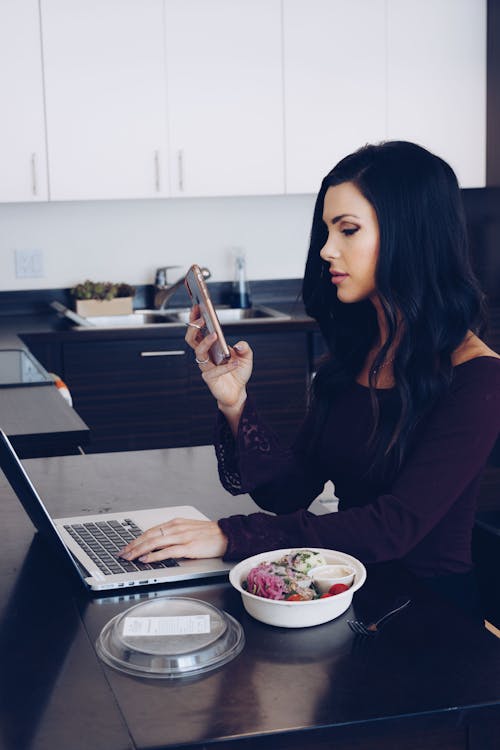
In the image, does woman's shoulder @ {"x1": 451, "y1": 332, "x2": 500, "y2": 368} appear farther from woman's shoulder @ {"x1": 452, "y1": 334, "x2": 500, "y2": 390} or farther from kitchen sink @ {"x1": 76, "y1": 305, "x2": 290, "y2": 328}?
kitchen sink @ {"x1": 76, "y1": 305, "x2": 290, "y2": 328}

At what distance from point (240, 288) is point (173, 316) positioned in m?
0.35

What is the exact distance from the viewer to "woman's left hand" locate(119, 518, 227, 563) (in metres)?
1.52

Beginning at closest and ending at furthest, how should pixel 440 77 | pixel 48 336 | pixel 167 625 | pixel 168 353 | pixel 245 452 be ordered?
pixel 167 625 → pixel 245 452 → pixel 48 336 → pixel 168 353 → pixel 440 77

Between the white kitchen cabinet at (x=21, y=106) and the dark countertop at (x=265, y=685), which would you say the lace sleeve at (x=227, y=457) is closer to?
the dark countertop at (x=265, y=685)

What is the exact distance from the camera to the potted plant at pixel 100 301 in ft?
14.6

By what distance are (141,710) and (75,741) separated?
0.29ft

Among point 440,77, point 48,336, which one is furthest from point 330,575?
point 440,77

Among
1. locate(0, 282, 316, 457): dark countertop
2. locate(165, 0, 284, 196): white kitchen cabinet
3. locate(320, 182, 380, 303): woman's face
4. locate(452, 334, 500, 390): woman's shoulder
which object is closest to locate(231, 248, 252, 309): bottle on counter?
locate(0, 282, 316, 457): dark countertop

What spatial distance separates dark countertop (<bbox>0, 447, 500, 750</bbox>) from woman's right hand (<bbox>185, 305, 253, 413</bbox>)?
1.79 ft

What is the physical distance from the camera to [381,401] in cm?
187

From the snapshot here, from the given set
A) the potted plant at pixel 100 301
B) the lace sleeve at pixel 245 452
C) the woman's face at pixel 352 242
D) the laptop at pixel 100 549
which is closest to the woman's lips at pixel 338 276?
the woman's face at pixel 352 242

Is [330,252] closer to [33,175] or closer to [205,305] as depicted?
[205,305]

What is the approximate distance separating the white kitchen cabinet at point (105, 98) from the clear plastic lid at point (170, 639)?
3169mm

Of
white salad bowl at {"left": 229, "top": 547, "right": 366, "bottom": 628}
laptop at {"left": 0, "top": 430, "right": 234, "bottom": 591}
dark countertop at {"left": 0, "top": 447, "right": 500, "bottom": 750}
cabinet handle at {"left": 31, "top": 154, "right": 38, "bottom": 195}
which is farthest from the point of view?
cabinet handle at {"left": 31, "top": 154, "right": 38, "bottom": 195}
